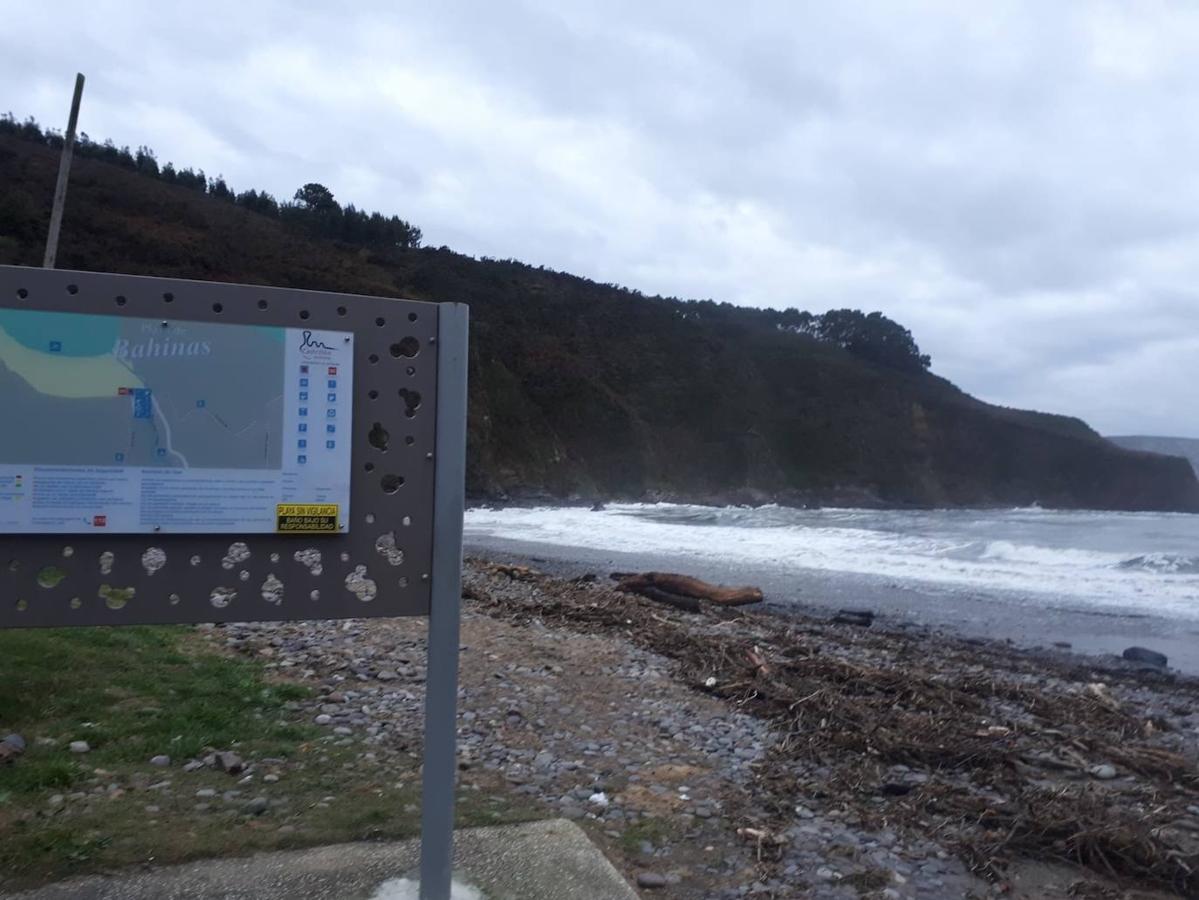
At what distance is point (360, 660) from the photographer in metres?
6.68

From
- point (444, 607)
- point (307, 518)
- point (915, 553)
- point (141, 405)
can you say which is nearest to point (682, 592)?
point (444, 607)

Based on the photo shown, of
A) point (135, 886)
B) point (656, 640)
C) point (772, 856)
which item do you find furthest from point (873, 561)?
point (135, 886)

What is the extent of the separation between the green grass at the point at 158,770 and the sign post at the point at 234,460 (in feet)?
3.19

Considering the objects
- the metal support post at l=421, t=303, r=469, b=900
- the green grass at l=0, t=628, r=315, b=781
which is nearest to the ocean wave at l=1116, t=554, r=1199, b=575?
the green grass at l=0, t=628, r=315, b=781

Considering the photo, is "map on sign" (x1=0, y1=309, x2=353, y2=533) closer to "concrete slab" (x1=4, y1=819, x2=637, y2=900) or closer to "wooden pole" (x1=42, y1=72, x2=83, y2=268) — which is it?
"concrete slab" (x1=4, y1=819, x2=637, y2=900)

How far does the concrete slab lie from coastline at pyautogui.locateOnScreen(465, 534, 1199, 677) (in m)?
9.64

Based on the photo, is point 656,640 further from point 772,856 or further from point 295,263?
point 295,263

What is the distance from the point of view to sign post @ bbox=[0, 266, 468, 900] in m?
3.07

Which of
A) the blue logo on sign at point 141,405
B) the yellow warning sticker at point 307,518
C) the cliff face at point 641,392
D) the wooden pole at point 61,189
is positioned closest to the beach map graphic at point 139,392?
the blue logo on sign at point 141,405

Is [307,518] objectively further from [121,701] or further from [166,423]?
[121,701]

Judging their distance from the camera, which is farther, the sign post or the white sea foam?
the white sea foam

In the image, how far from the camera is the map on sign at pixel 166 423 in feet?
10.0

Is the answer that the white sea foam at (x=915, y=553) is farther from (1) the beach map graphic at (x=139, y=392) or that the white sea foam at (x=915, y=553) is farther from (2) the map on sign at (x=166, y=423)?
(1) the beach map graphic at (x=139, y=392)

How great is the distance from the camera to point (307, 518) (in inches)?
126
